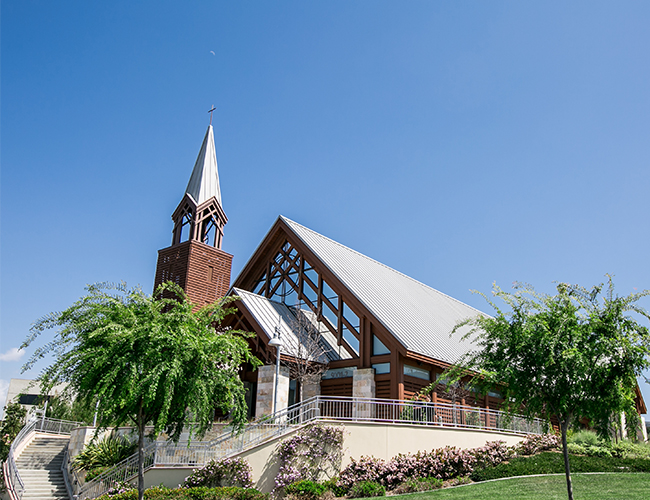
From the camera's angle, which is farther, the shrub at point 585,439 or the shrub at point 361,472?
the shrub at point 585,439

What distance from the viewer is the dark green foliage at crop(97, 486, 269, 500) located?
14.9 m

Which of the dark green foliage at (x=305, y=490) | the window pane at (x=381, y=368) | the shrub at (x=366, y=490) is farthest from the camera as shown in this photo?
the window pane at (x=381, y=368)

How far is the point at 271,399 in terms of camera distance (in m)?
22.4

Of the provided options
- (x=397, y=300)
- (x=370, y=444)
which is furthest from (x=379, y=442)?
(x=397, y=300)

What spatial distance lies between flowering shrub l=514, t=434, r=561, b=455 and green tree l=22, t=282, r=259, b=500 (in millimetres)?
12049

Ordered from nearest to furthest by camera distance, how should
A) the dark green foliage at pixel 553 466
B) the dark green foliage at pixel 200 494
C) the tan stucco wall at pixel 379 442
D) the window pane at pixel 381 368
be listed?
the dark green foliage at pixel 200 494, the tan stucco wall at pixel 379 442, the dark green foliage at pixel 553 466, the window pane at pixel 381 368

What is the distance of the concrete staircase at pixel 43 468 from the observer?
22953 mm

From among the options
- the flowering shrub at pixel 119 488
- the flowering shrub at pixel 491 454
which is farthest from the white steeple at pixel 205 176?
the flowering shrub at pixel 491 454

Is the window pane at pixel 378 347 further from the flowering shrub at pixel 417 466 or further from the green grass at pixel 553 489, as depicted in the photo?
the green grass at pixel 553 489

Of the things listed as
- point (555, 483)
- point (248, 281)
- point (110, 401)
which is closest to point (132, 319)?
point (110, 401)

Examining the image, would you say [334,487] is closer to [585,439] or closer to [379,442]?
[379,442]

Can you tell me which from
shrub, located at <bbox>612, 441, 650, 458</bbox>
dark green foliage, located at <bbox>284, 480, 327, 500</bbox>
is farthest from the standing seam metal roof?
dark green foliage, located at <bbox>284, 480, 327, 500</bbox>

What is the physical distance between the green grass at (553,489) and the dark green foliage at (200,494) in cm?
407

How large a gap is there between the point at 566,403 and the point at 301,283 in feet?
58.7
